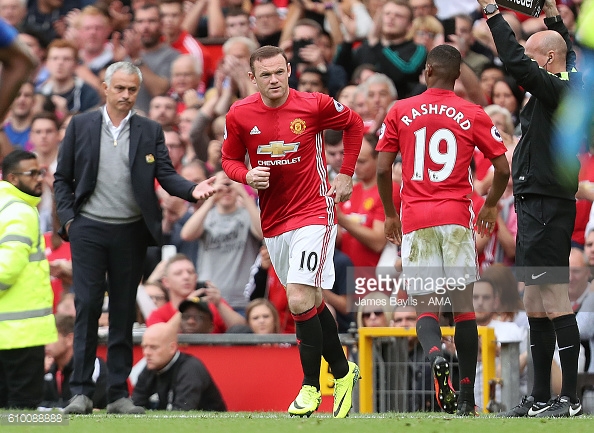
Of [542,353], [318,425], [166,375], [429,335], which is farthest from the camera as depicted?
[166,375]

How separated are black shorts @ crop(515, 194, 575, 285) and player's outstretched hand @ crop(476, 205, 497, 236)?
0.81ft

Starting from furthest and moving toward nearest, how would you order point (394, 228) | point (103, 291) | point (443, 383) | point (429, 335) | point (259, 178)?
point (103, 291), point (394, 228), point (429, 335), point (259, 178), point (443, 383)

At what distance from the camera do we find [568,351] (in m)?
7.58

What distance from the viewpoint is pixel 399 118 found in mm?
7715

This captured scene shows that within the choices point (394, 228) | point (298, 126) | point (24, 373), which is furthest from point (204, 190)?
point (24, 373)

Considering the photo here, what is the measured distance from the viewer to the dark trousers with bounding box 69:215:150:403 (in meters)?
8.59

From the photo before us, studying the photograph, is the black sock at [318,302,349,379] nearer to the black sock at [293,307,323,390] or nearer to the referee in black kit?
the black sock at [293,307,323,390]

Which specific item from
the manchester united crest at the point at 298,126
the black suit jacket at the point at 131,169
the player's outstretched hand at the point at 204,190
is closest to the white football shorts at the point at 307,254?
the manchester united crest at the point at 298,126

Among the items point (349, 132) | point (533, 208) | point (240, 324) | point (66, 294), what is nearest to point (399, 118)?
point (349, 132)

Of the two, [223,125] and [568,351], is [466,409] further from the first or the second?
[223,125]

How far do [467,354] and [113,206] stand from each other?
295 cm

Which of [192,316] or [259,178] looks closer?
[259,178]

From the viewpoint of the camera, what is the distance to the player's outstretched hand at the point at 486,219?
7.90 metres

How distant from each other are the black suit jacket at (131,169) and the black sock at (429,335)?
6.88 feet
